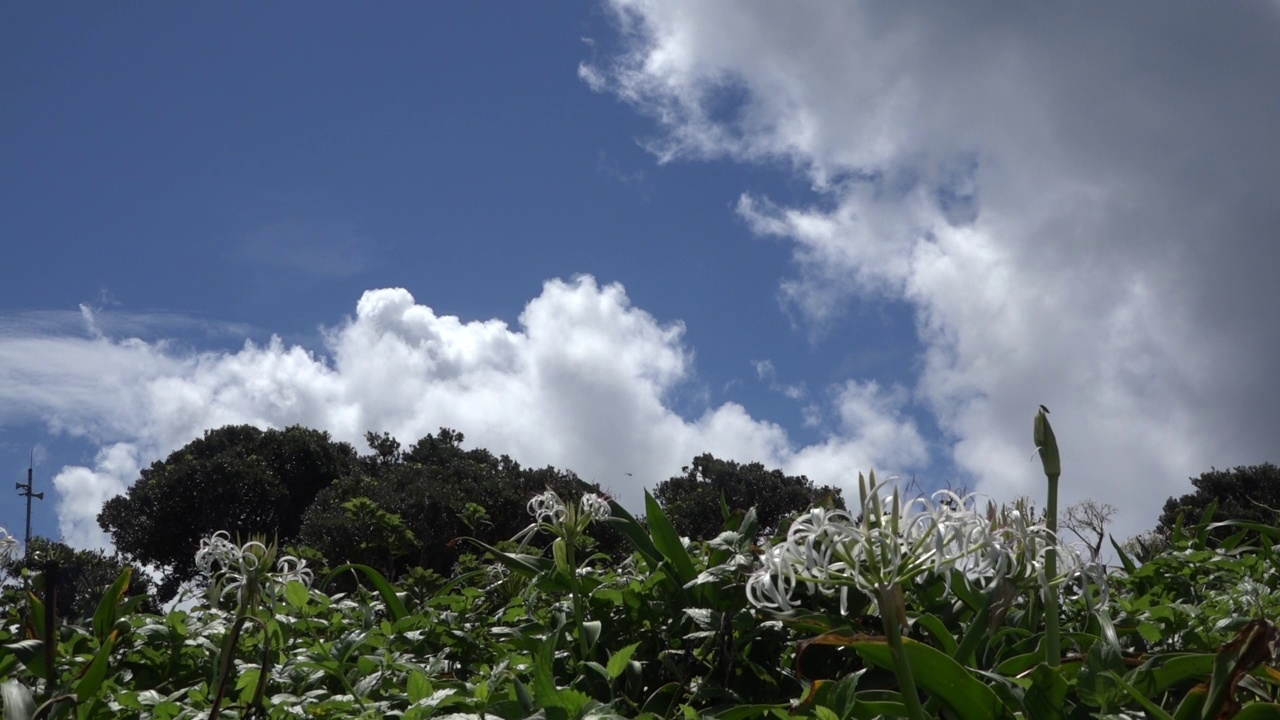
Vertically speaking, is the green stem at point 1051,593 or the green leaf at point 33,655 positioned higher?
the green leaf at point 33,655

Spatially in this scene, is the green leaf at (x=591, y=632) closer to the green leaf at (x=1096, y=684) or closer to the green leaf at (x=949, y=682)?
the green leaf at (x=949, y=682)

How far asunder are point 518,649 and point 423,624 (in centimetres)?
23

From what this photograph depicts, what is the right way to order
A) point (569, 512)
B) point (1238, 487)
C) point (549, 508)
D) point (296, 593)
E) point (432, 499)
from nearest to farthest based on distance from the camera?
1. point (296, 593)
2. point (569, 512)
3. point (549, 508)
4. point (432, 499)
5. point (1238, 487)

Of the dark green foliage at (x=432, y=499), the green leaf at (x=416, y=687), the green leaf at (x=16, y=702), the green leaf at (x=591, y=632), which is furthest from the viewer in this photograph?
the dark green foliage at (x=432, y=499)

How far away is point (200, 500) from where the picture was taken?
25.0 meters

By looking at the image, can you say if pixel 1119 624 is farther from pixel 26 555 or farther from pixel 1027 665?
pixel 26 555

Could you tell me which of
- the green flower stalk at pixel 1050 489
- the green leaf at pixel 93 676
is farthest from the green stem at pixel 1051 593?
the green leaf at pixel 93 676

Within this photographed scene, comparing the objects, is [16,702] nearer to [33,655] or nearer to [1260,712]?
[33,655]

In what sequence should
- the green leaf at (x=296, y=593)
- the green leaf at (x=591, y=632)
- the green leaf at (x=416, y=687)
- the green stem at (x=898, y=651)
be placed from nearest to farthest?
the green stem at (x=898, y=651) < the green leaf at (x=416, y=687) < the green leaf at (x=591, y=632) < the green leaf at (x=296, y=593)

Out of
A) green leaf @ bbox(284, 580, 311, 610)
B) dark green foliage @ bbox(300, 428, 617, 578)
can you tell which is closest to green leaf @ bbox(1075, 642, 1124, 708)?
green leaf @ bbox(284, 580, 311, 610)

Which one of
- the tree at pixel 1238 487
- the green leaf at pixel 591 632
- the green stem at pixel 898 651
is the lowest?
the green stem at pixel 898 651

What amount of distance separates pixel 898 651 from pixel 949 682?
8.1 inches

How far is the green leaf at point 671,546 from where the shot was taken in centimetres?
219

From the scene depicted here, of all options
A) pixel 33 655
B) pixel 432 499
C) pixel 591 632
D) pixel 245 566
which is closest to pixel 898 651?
pixel 591 632
